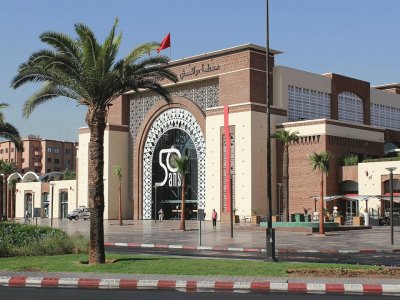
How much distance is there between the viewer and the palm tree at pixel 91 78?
65.7 ft

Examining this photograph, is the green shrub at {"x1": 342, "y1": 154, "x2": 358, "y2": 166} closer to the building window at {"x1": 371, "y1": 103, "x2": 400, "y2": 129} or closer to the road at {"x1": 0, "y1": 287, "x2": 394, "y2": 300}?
the building window at {"x1": 371, "y1": 103, "x2": 400, "y2": 129}

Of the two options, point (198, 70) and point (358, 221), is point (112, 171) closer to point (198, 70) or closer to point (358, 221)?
point (198, 70)

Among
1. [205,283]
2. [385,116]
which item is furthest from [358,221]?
[205,283]

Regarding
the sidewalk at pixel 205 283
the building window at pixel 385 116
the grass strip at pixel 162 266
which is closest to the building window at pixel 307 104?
the building window at pixel 385 116

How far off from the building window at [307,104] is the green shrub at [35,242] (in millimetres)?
41917

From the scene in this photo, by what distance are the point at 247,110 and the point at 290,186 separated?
8054mm

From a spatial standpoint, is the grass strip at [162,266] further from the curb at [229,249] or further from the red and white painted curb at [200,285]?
the curb at [229,249]

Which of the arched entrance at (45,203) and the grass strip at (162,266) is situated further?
the arched entrance at (45,203)

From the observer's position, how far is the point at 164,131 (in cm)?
7025

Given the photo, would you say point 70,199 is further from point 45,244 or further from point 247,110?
point 45,244

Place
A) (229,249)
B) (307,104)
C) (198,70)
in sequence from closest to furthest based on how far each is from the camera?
(229,249), (198,70), (307,104)

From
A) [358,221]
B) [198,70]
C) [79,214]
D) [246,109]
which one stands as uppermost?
[198,70]

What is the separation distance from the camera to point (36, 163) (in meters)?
143

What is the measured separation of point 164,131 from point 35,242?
47951 millimetres
